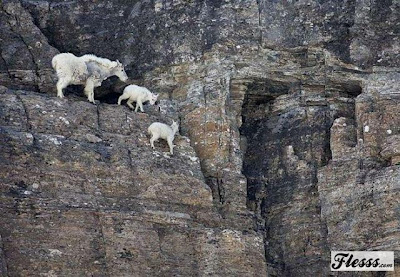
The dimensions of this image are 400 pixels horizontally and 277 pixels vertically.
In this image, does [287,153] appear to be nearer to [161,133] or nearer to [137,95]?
[161,133]

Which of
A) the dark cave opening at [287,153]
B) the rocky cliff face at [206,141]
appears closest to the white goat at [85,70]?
the rocky cliff face at [206,141]

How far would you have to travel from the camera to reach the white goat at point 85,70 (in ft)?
188

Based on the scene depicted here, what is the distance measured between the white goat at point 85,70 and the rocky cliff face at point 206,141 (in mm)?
642

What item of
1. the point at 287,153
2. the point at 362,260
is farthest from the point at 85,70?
the point at 362,260

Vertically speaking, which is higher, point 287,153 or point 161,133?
point 287,153

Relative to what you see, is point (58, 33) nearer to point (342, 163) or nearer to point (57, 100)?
point (57, 100)

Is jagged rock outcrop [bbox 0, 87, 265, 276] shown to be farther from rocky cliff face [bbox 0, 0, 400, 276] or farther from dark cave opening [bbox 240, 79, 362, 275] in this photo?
dark cave opening [bbox 240, 79, 362, 275]

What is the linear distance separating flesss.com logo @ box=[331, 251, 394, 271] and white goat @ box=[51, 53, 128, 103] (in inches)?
354

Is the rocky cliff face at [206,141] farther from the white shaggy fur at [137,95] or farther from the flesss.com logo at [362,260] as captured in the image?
the white shaggy fur at [137,95]

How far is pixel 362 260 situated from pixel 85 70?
10322mm

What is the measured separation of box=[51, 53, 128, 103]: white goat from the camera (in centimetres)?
5719

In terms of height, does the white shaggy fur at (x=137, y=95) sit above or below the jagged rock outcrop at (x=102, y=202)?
above

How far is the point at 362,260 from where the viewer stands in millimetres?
55344

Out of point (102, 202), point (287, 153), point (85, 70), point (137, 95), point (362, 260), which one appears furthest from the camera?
point (287, 153)
